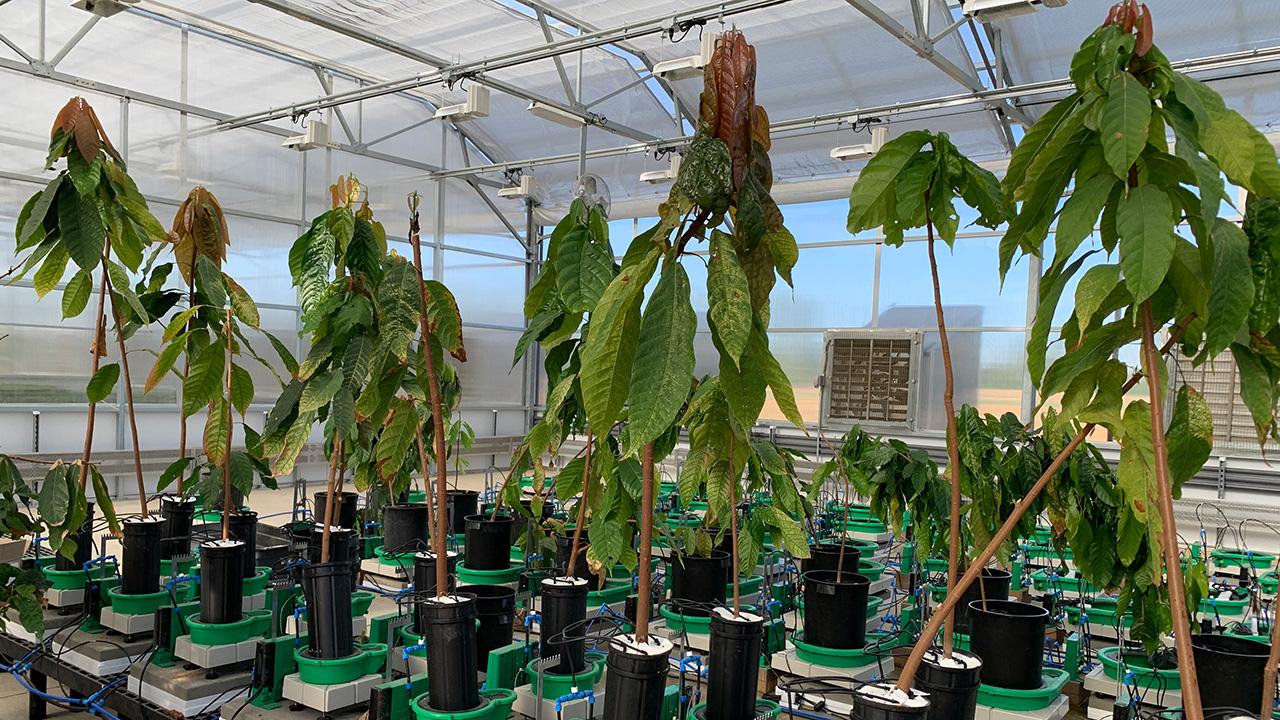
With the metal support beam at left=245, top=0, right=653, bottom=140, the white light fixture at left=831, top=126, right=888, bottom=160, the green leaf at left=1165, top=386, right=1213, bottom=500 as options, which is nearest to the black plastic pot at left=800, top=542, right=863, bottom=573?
the green leaf at left=1165, top=386, right=1213, bottom=500

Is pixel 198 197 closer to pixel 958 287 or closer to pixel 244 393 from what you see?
pixel 244 393

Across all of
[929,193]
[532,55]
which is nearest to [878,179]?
[929,193]

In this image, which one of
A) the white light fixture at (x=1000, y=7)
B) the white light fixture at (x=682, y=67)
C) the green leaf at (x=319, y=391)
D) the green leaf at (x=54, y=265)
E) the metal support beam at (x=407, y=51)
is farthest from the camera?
the metal support beam at (x=407, y=51)

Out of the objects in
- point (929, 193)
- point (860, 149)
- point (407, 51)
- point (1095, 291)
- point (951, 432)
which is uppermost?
point (407, 51)

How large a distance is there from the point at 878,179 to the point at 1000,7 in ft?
14.0

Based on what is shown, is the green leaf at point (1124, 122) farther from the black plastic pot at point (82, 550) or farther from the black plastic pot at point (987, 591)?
the black plastic pot at point (82, 550)

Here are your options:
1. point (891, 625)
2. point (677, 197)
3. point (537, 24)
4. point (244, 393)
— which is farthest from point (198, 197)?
point (537, 24)

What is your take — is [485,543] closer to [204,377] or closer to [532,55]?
[204,377]

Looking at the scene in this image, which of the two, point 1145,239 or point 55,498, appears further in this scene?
point 55,498

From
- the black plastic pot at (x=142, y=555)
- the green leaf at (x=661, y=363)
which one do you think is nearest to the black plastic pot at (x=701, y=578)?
the black plastic pot at (x=142, y=555)

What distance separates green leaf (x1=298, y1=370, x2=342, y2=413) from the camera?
2.47 meters

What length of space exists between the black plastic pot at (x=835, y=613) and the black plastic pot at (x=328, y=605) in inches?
78.5

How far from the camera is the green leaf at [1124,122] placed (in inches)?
40.8

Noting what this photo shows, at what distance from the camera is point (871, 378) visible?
10.9 m
